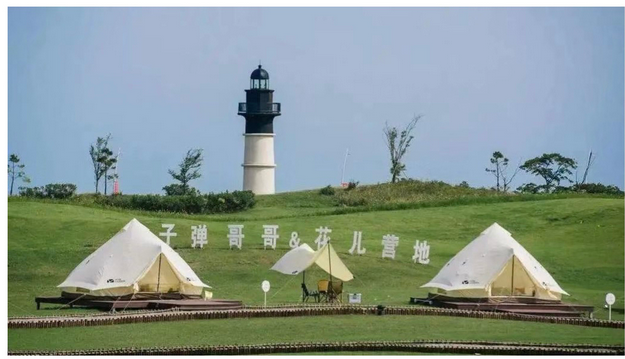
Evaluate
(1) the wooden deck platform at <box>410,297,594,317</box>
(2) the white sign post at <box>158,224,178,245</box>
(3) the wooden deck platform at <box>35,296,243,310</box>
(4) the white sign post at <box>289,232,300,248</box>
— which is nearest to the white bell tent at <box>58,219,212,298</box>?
(3) the wooden deck platform at <box>35,296,243,310</box>

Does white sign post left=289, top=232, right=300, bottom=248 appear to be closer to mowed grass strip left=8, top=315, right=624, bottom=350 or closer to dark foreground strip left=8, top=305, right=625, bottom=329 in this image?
dark foreground strip left=8, top=305, right=625, bottom=329

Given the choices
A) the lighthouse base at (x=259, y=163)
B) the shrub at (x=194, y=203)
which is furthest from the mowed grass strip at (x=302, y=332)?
the lighthouse base at (x=259, y=163)

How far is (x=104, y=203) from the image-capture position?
66.4 m

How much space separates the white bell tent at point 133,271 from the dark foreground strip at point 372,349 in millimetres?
8633

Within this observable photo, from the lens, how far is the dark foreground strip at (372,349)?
27.4 m

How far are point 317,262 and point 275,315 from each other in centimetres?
571

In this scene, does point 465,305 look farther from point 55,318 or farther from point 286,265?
point 55,318

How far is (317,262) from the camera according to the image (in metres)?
39.1

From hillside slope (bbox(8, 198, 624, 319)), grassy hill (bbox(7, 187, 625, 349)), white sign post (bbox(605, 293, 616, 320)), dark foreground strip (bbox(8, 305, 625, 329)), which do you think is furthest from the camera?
hillside slope (bbox(8, 198, 624, 319))

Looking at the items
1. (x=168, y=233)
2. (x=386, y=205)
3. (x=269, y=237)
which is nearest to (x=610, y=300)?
(x=269, y=237)

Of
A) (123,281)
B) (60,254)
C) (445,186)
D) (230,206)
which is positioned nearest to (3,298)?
(123,281)

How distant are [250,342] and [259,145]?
1870 inches

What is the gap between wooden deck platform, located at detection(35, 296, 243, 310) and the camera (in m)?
35.0

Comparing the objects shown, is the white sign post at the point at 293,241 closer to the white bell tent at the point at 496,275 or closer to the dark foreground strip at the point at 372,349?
the white bell tent at the point at 496,275
